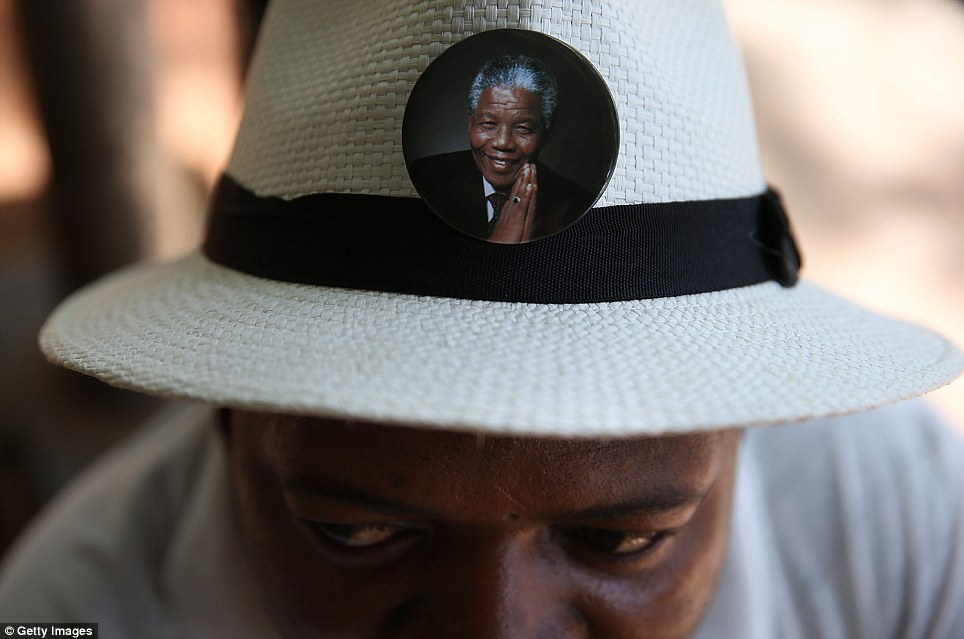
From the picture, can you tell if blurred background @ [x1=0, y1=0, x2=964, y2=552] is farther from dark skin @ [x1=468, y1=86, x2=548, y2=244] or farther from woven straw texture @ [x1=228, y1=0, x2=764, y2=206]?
dark skin @ [x1=468, y1=86, x2=548, y2=244]

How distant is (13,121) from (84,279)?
5.83 feet

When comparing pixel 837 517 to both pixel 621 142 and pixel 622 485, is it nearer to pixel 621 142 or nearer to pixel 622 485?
pixel 622 485

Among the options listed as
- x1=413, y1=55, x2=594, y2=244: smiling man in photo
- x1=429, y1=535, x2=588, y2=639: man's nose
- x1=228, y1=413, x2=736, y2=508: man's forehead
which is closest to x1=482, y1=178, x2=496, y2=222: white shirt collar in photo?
x1=413, y1=55, x2=594, y2=244: smiling man in photo

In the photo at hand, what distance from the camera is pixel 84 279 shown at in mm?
2277

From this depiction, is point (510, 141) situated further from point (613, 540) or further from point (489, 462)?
point (613, 540)

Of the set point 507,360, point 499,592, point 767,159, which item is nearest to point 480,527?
point 499,592

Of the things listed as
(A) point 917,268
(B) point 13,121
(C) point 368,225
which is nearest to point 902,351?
(C) point 368,225

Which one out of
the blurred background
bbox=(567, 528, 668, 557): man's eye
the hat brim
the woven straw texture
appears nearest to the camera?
the hat brim

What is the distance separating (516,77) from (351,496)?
407mm

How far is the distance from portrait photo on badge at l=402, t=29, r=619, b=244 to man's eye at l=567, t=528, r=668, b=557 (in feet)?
1.06

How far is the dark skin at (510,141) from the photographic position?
577mm

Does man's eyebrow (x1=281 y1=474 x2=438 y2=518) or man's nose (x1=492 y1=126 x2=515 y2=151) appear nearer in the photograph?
man's nose (x1=492 y1=126 x2=515 y2=151)

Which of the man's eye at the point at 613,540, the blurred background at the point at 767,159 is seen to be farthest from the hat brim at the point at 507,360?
the blurred background at the point at 767,159

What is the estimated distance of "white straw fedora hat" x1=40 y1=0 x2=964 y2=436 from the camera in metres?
0.54
